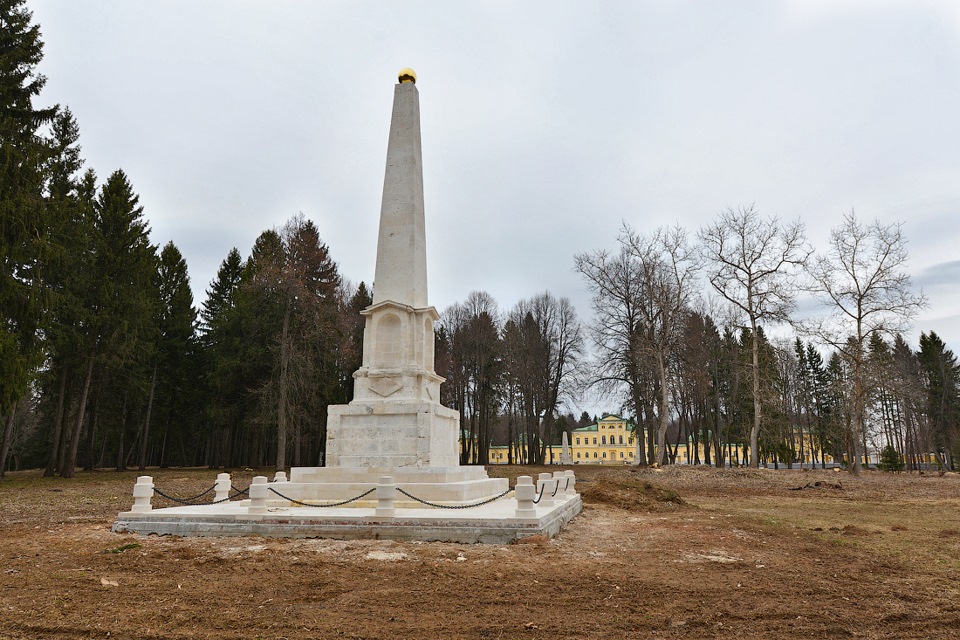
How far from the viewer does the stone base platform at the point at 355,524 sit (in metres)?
8.94

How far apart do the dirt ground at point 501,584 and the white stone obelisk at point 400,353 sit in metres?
3.97

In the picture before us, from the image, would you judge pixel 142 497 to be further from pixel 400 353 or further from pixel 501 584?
pixel 501 584

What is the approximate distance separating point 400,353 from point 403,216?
3409mm

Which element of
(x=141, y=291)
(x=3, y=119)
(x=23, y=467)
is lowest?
(x=23, y=467)

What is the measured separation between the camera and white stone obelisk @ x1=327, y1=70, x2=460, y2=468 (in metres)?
13.0

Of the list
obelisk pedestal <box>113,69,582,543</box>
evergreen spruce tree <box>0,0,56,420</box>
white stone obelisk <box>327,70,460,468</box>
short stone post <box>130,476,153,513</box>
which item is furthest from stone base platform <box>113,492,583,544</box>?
evergreen spruce tree <box>0,0,56,420</box>

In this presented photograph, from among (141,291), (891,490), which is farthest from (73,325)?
(891,490)

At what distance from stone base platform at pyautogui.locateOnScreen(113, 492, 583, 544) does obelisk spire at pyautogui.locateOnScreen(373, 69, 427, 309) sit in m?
5.84

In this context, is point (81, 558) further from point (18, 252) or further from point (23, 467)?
point (23, 467)

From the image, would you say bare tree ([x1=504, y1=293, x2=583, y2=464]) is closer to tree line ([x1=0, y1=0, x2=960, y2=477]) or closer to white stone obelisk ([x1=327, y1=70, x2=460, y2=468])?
tree line ([x1=0, y1=0, x2=960, y2=477])

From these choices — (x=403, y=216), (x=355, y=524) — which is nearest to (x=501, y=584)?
(x=355, y=524)

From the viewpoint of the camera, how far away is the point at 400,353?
550 inches

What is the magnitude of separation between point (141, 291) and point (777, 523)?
98.1 feet

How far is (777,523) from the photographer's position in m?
12.4
